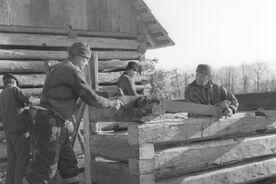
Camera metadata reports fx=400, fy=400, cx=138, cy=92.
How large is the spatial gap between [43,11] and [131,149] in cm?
639

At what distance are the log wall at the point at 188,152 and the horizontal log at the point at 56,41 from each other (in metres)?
4.77

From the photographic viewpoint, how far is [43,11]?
378 inches

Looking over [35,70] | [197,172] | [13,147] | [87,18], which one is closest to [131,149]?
[197,172]

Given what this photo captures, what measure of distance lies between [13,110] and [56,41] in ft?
11.7

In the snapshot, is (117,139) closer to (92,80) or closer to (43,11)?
(92,80)

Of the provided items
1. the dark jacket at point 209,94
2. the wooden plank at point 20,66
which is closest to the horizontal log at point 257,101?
the dark jacket at point 209,94

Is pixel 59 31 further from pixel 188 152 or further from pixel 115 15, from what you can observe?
pixel 188 152

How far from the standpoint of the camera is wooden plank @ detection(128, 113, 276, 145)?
4118 mm

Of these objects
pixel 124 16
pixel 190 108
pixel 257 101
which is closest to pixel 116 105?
pixel 190 108

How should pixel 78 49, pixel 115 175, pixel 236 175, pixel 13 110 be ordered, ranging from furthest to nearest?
pixel 13 110 < pixel 236 175 < pixel 78 49 < pixel 115 175

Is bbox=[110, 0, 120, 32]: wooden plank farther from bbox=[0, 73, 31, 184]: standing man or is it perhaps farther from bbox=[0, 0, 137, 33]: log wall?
bbox=[0, 73, 31, 184]: standing man

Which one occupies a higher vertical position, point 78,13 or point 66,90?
point 78,13

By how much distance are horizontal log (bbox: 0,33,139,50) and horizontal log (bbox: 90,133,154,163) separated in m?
4.96

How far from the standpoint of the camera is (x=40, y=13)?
9.56 metres
